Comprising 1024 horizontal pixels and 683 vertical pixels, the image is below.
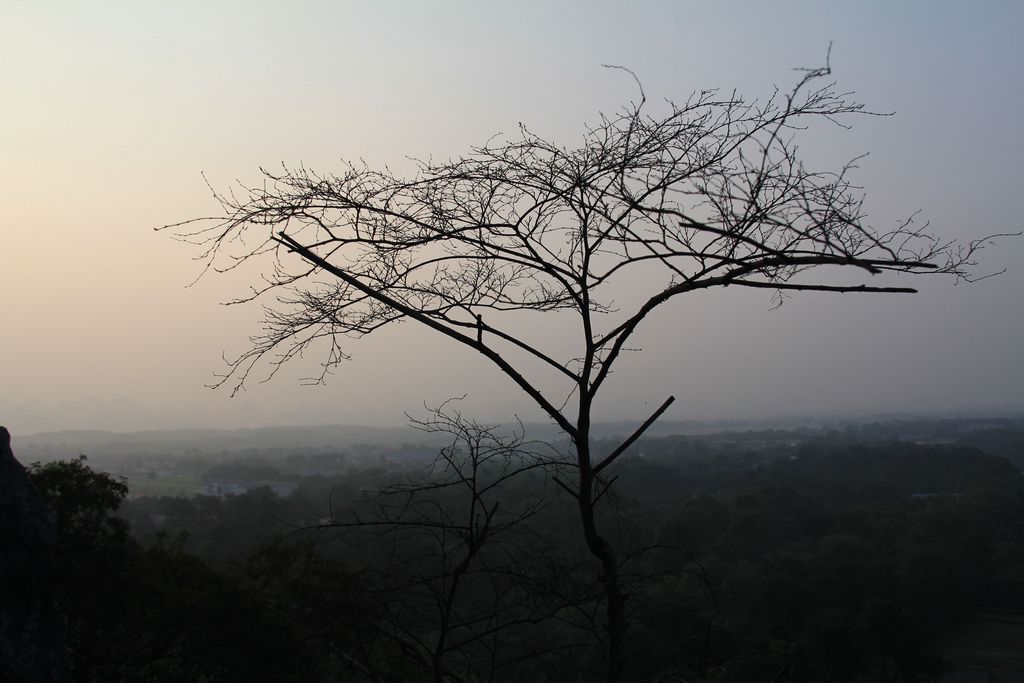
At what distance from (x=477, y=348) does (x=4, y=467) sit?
631cm

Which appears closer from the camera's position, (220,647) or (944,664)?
(220,647)

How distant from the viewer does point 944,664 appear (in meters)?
17.3

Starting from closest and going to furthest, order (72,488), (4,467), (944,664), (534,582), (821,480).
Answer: (534,582) < (4,467) < (72,488) < (944,664) < (821,480)

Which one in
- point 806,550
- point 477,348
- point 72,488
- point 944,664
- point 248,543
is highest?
point 477,348

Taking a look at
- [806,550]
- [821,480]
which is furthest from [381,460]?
[821,480]

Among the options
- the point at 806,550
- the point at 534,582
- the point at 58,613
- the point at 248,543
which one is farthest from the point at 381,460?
the point at 534,582

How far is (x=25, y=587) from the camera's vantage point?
652 centimetres

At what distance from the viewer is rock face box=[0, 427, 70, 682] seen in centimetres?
591

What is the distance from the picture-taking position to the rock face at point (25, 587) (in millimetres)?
5910

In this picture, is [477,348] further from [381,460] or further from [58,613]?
[381,460]

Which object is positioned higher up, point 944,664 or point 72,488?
point 72,488

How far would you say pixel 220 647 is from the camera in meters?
8.45

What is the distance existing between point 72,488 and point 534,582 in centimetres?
922

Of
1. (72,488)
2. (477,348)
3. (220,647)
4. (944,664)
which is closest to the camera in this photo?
(477,348)
